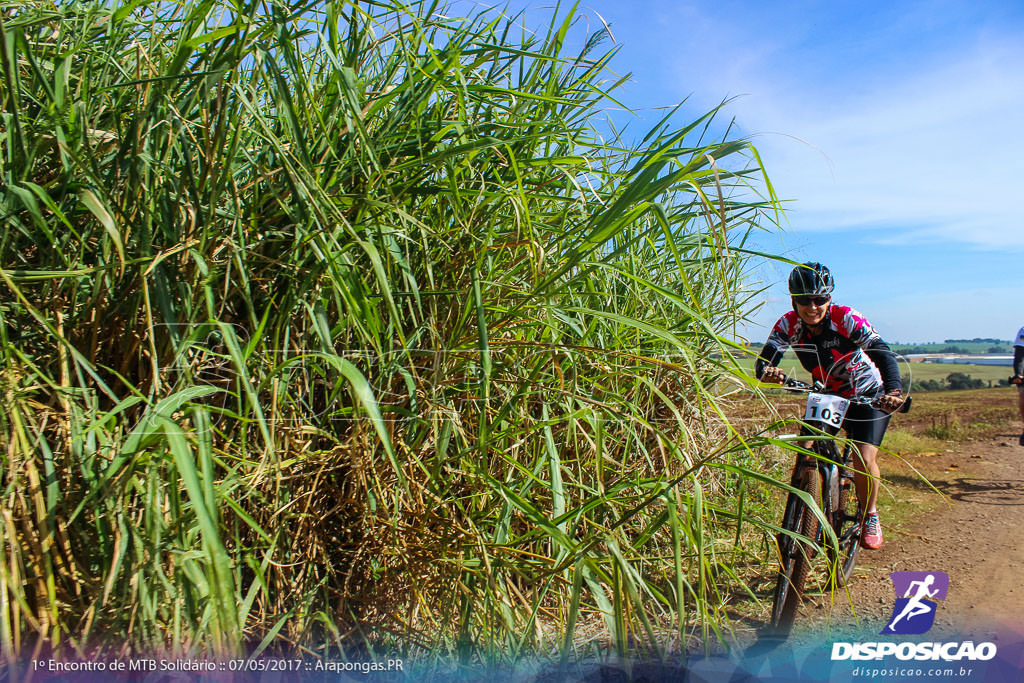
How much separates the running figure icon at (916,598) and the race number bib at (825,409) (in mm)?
717

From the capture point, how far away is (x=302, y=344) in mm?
1416

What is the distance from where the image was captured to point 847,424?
8.97 ft

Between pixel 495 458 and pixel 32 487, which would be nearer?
pixel 32 487

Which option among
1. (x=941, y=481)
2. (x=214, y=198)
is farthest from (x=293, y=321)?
(x=941, y=481)

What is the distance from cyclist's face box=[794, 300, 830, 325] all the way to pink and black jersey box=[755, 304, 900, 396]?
0.07 meters

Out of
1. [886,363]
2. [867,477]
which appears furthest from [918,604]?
[886,363]

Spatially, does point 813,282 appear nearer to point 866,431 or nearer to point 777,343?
point 777,343

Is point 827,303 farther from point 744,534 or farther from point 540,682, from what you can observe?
point 540,682

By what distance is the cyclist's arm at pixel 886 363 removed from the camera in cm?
255

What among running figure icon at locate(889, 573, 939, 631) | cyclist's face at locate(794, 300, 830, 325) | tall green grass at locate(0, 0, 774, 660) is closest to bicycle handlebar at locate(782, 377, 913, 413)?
cyclist's face at locate(794, 300, 830, 325)

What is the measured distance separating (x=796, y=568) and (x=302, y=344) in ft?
6.00

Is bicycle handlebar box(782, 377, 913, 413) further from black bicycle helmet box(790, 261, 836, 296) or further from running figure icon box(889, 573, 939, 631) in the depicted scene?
running figure icon box(889, 573, 939, 631)

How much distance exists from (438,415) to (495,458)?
224 millimetres

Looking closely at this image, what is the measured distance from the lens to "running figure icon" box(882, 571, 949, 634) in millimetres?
2090
